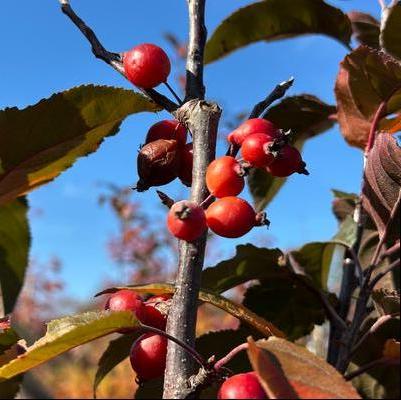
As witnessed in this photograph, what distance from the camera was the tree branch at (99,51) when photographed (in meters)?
1.16

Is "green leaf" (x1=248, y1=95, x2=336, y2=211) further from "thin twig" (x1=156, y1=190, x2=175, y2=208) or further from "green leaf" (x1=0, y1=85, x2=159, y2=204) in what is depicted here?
"thin twig" (x1=156, y1=190, x2=175, y2=208)

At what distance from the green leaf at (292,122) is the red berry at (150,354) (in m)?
1.14

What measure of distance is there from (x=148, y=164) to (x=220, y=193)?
0.17 m

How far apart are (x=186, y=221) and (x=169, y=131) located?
0.28 meters

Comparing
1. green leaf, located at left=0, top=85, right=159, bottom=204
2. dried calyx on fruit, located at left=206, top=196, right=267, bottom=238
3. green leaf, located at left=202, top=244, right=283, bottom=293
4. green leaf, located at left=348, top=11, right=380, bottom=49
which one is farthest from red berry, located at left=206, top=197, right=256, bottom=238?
green leaf, located at left=348, top=11, right=380, bottom=49

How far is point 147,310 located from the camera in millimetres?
1093

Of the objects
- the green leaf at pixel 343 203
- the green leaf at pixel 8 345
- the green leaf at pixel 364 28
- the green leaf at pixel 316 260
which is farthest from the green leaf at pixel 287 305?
the green leaf at pixel 364 28

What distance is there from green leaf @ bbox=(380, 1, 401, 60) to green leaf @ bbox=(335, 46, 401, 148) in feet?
0.38

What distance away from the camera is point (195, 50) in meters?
1.12

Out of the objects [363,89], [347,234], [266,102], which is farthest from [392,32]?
[266,102]

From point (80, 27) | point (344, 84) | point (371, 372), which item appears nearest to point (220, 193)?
point (80, 27)

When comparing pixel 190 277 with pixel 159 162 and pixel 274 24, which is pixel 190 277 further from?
pixel 274 24

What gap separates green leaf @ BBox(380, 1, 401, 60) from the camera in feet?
5.26

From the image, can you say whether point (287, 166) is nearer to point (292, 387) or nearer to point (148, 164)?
point (148, 164)
